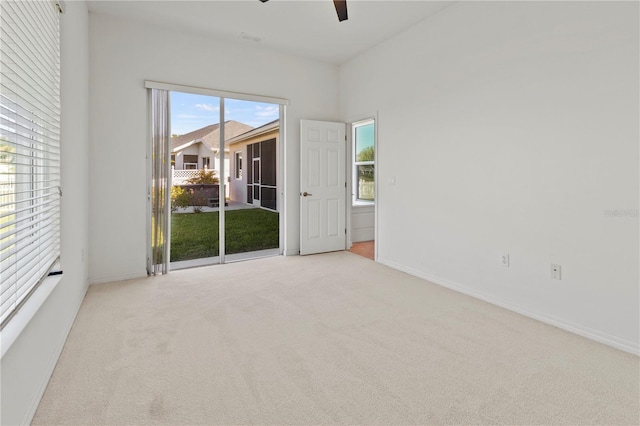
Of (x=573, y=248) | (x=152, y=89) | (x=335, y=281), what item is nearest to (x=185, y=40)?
(x=152, y=89)

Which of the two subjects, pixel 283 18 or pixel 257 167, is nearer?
pixel 283 18

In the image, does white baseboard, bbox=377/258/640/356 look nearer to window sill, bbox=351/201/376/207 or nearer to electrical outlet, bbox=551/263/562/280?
electrical outlet, bbox=551/263/562/280

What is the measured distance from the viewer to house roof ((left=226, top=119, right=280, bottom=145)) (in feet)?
17.3

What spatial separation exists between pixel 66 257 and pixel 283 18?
321 cm

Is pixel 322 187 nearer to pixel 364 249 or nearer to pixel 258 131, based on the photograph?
pixel 364 249

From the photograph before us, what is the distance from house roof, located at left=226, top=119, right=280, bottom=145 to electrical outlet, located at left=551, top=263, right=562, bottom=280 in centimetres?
397

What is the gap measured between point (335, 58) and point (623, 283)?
4384 mm

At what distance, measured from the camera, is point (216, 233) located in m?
5.04

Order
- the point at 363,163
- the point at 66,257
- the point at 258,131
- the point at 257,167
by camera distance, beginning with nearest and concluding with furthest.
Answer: the point at 66,257, the point at 258,131, the point at 257,167, the point at 363,163

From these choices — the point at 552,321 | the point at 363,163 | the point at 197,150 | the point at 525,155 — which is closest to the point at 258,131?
the point at 197,150

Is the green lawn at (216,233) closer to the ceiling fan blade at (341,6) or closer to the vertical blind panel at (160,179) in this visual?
the vertical blind panel at (160,179)

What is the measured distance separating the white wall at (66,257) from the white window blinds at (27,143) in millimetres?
202

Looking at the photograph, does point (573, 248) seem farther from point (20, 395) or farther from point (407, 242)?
point (20, 395)

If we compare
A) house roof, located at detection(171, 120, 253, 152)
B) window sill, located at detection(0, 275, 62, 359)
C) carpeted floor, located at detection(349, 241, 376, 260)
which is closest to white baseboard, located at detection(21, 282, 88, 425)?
window sill, located at detection(0, 275, 62, 359)
